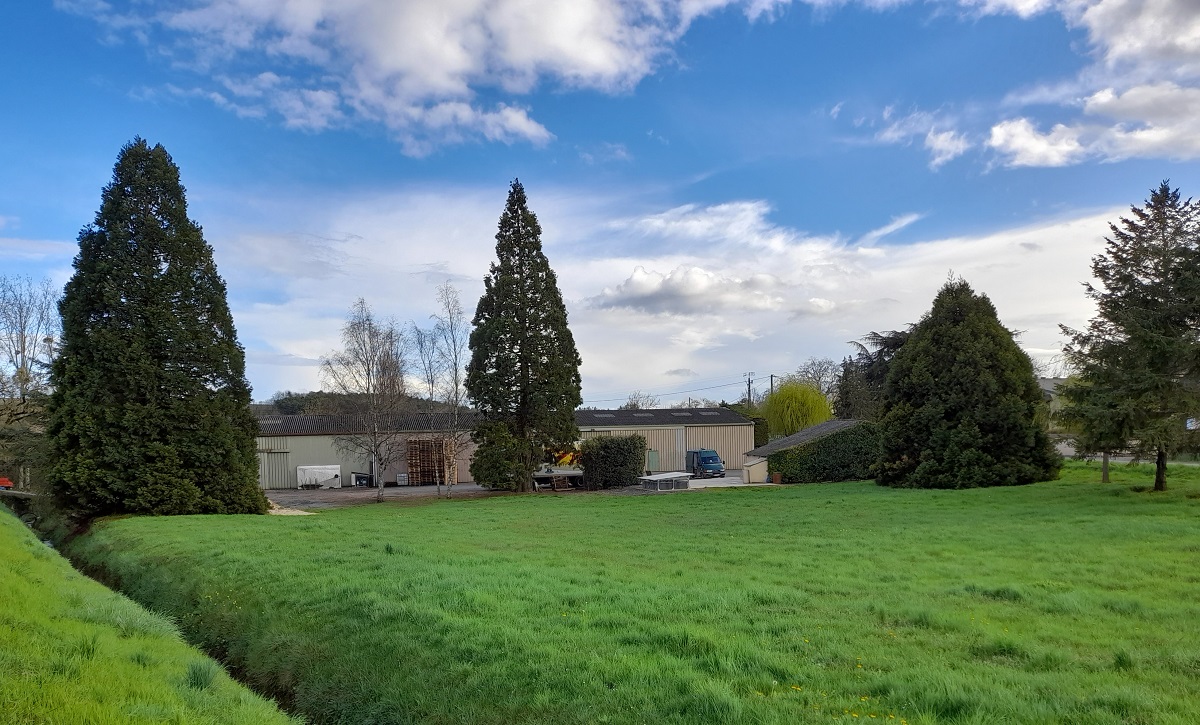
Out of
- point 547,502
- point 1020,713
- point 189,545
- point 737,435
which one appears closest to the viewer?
point 1020,713

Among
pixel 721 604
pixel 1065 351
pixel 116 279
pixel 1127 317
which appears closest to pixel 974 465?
pixel 1065 351

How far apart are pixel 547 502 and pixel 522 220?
14.2 m

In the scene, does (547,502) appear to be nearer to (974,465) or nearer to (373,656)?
(974,465)

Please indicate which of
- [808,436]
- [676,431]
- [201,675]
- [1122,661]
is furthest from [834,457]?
[201,675]

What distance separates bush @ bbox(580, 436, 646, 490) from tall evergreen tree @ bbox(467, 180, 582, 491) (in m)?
3.92

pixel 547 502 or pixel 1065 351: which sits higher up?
pixel 1065 351

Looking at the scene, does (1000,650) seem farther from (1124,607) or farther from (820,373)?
(820,373)

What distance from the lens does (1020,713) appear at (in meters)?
4.32

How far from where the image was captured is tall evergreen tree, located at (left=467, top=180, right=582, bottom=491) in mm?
32969

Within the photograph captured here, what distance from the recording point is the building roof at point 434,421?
137 feet

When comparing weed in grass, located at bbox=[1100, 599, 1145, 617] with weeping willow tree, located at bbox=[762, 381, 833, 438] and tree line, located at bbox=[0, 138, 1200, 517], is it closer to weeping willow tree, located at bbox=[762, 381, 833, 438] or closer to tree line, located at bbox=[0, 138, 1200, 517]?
tree line, located at bbox=[0, 138, 1200, 517]

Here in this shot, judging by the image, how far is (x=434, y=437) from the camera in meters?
41.7

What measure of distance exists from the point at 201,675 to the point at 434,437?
3603cm

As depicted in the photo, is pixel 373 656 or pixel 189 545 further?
pixel 189 545
